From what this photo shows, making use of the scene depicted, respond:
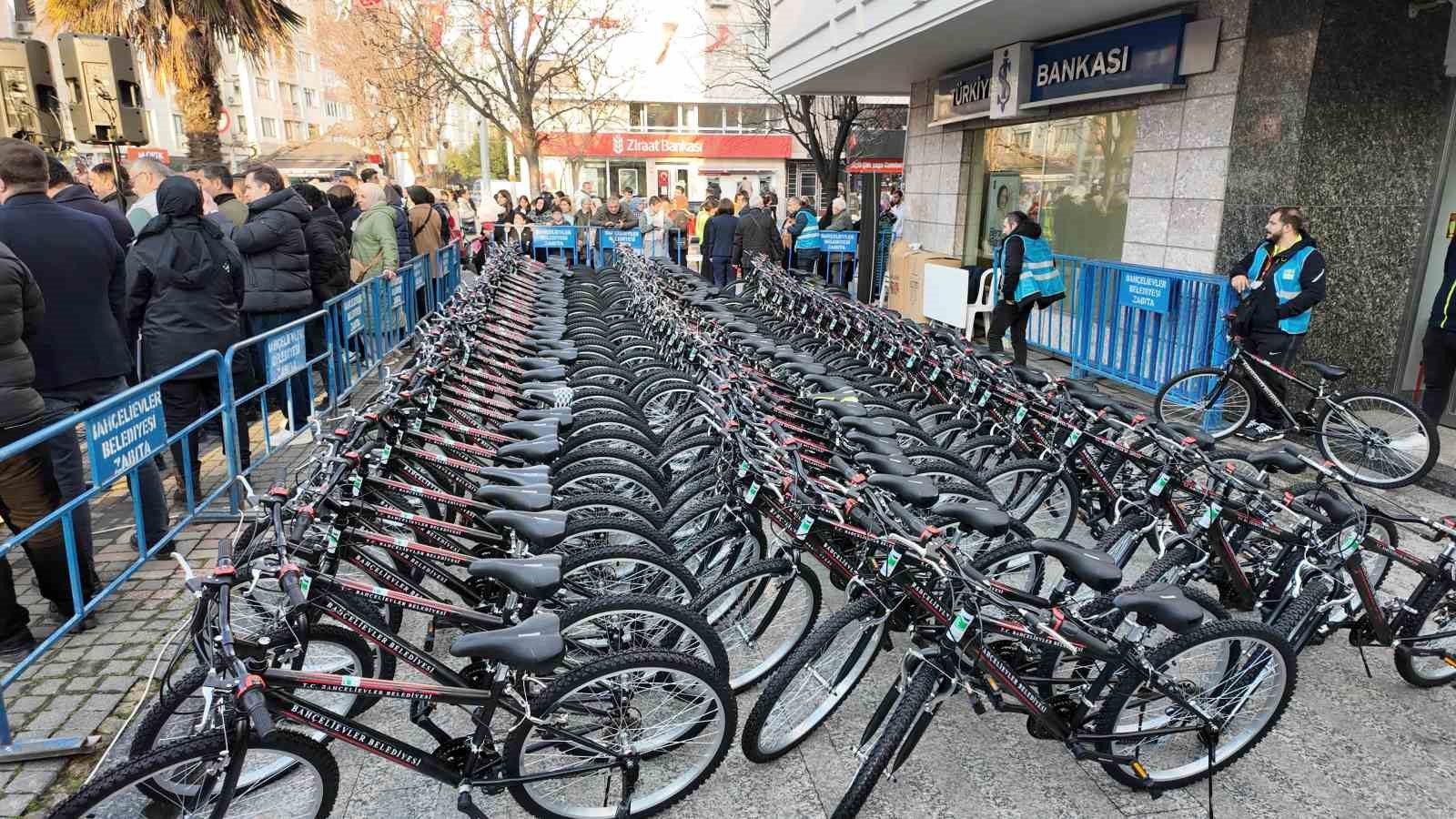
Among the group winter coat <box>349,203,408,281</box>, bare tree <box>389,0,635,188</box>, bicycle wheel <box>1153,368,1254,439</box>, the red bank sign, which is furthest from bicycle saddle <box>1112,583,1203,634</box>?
the red bank sign

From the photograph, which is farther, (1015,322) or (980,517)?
(1015,322)

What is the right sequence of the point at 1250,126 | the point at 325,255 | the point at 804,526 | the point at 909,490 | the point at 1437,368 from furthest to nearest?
the point at 325,255 → the point at 1250,126 → the point at 1437,368 → the point at 909,490 → the point at 804,526

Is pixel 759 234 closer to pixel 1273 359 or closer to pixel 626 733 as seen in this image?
pixel 1273 359

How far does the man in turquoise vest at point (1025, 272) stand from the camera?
8234 mm

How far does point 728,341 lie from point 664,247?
11987 mm

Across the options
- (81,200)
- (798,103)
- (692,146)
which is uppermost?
(798,103)

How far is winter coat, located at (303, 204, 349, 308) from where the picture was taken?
749 centimetres

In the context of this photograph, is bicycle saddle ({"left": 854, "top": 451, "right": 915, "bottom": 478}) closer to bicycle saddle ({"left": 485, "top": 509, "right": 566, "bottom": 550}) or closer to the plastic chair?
bicycle saddle ({"left": 485, "top": 509, "right": 566, "bottom": 550})

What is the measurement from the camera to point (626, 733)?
2.87 metres

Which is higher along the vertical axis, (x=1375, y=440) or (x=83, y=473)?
(x=83, y=473)

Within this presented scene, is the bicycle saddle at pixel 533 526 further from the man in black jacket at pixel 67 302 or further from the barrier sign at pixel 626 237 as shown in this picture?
the barrier sign at pixel 626 237

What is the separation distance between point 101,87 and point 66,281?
4.70m

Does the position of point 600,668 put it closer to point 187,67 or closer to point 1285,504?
point 1285,504

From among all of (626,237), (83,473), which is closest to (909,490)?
(83,473)
